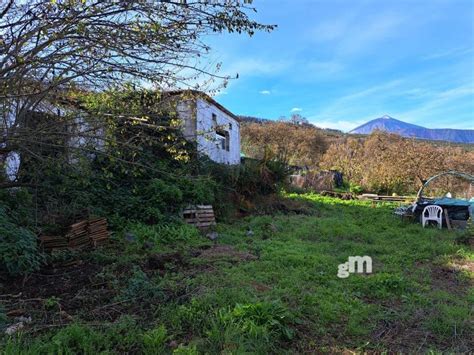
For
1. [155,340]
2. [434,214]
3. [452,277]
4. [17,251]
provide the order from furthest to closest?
[434,214], [452,277], [17,251], [155,340]

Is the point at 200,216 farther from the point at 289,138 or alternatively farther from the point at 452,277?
the point at 289,138

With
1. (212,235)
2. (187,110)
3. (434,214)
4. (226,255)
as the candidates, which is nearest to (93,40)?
(187,110)

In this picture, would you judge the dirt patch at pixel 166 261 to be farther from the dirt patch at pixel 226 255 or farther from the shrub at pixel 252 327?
the shrub at pixel 252 327

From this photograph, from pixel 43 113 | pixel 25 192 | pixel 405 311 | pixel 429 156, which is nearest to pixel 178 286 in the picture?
pixel 405 311

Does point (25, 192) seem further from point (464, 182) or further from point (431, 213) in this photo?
point (464, 182)

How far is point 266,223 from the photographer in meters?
8.80

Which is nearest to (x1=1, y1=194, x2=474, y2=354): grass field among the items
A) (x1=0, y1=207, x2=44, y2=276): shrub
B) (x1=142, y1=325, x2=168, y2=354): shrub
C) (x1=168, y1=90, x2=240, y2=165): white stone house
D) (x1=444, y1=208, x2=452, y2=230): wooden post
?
(x1=142, y1=325, x2=168, y2=354): shrub

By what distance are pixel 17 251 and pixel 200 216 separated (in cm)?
456

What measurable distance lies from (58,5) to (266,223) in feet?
23.2

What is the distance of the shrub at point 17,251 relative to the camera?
14.4 ft

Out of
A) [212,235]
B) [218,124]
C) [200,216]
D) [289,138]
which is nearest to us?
[212,235]

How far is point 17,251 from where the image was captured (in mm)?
4527

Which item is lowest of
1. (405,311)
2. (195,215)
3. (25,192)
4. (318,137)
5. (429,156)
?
(405,311)

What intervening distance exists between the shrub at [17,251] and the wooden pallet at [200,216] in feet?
12.8
